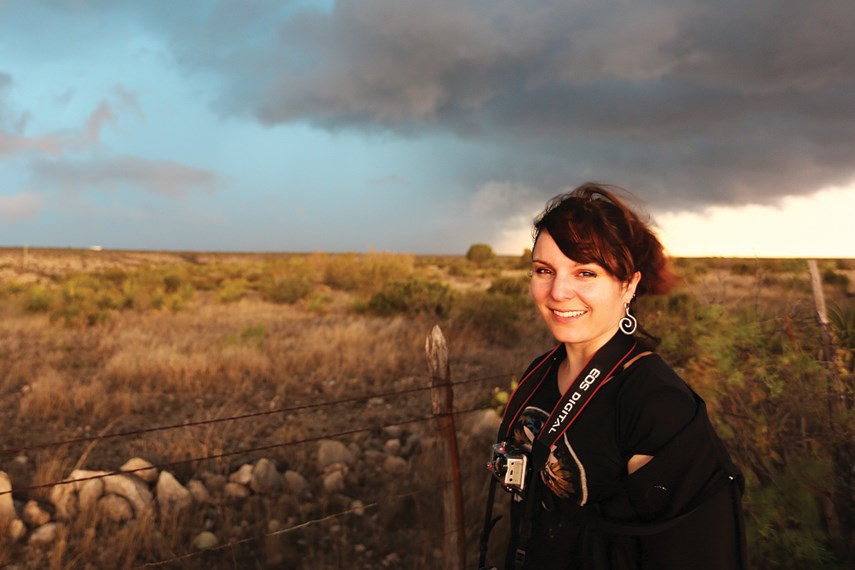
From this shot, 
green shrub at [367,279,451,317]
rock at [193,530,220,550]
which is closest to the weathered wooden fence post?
rock at [193,530,220,550]

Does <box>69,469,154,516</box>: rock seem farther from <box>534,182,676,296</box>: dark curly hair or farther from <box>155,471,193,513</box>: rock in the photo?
<box>534,182,676,296</box>: dark curly hair

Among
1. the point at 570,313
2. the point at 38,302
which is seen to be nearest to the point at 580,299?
the point at 570,313

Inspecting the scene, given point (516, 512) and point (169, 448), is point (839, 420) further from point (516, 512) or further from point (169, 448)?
point (169, 448)

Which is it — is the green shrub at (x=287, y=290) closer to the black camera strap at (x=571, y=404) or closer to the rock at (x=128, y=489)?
the rock at (x=128, y=489)

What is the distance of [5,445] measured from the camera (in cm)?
622

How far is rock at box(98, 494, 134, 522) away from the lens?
15.1 feet

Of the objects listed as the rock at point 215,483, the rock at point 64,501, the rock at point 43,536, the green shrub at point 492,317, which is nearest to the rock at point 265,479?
the rock at point 215,483

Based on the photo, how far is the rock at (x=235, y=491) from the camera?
5.08 metres

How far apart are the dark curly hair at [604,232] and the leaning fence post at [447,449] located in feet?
5.86

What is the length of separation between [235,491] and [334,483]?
85 centimetres

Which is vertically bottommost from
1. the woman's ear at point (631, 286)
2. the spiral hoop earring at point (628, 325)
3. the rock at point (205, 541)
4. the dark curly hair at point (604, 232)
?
the rock at point (205, 541)

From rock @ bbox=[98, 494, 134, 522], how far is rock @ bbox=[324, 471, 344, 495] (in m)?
1.57

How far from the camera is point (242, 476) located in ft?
17.4

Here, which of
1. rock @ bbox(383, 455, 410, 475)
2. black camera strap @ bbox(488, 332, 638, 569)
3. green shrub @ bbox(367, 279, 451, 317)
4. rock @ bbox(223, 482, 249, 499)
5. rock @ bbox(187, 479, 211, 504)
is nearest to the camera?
black camera strap @ bbox(488, 332, 638, 569)
